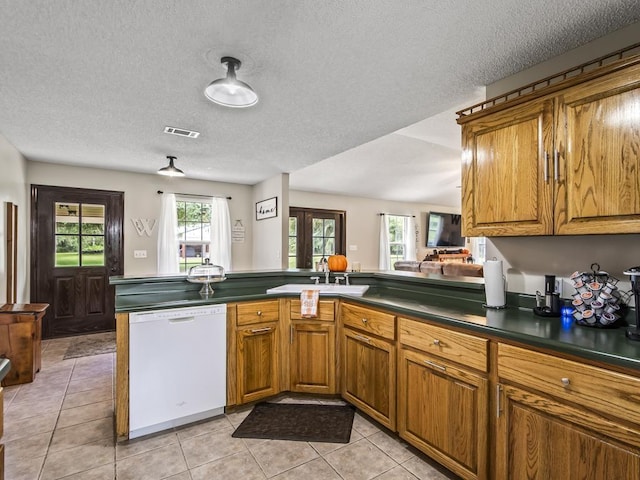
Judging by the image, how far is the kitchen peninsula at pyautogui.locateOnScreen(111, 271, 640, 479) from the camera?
122 cm

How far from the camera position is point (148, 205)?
5027 mm

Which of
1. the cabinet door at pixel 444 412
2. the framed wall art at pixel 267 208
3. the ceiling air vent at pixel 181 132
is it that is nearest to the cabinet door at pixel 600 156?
the cabinet door at pixel 444 412

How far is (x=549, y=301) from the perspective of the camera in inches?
69.6

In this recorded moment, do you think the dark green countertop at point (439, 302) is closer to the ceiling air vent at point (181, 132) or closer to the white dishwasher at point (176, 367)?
the white dishwasher at point (176, 367)

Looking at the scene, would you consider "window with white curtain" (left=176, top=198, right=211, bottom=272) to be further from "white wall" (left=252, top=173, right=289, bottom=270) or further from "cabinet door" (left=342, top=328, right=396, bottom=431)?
"cabinet door" (left=342, top=328, right=396, bottom=431)

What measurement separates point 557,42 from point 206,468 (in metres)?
3.00

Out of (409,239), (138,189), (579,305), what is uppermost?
(138,189)

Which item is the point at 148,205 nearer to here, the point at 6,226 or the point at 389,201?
the point at 6,226

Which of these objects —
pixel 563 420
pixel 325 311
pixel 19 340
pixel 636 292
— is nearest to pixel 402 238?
pixel 325 311

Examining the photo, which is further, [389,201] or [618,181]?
[389,201]

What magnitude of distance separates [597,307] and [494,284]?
502 millimetres

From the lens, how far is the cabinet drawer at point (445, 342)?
1593mm

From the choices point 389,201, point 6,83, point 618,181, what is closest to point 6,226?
point 6,83

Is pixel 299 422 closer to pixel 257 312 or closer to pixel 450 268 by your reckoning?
pixel 257 312
